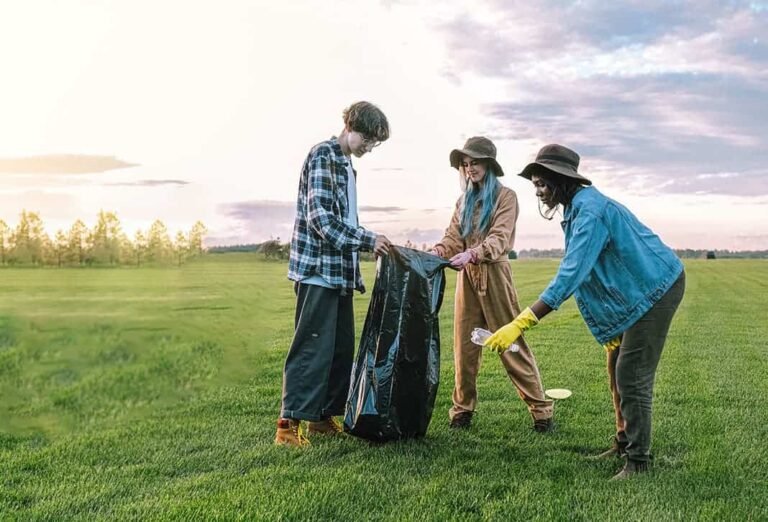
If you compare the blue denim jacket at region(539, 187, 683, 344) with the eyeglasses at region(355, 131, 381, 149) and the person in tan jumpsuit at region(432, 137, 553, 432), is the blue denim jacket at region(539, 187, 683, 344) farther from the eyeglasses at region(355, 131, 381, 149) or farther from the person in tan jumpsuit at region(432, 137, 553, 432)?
the eyeglasses at region(355, 131, 381, 149)

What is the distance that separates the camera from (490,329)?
5559mm

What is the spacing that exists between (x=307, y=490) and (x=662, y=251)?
242 cm

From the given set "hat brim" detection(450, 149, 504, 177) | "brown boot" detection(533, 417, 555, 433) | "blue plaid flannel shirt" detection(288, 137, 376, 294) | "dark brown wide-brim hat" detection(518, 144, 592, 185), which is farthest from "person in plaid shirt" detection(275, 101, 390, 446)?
"brown boot" detection(533, 417, 555, 433)

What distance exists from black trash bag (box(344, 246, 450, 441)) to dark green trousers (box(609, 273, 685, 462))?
4.16 feet

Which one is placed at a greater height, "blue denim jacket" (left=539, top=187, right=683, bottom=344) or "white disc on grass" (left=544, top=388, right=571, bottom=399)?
"blue denim jacket" (left=539, top=187, right=683, bottom=344)

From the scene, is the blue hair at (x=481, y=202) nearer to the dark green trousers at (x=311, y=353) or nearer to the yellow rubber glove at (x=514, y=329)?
the dark green trousers at (x=311, y=353)

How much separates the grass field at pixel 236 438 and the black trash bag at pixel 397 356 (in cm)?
16

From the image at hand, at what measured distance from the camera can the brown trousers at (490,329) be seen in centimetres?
552

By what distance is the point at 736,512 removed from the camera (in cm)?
399

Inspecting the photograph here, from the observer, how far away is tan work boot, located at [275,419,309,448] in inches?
197

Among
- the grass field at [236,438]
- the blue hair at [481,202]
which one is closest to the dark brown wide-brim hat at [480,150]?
the blue hair at [481,202]

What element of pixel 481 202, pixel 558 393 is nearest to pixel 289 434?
pixel 481 202

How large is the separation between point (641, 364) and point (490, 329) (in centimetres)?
138

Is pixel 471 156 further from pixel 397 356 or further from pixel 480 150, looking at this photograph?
pixel 397 356
